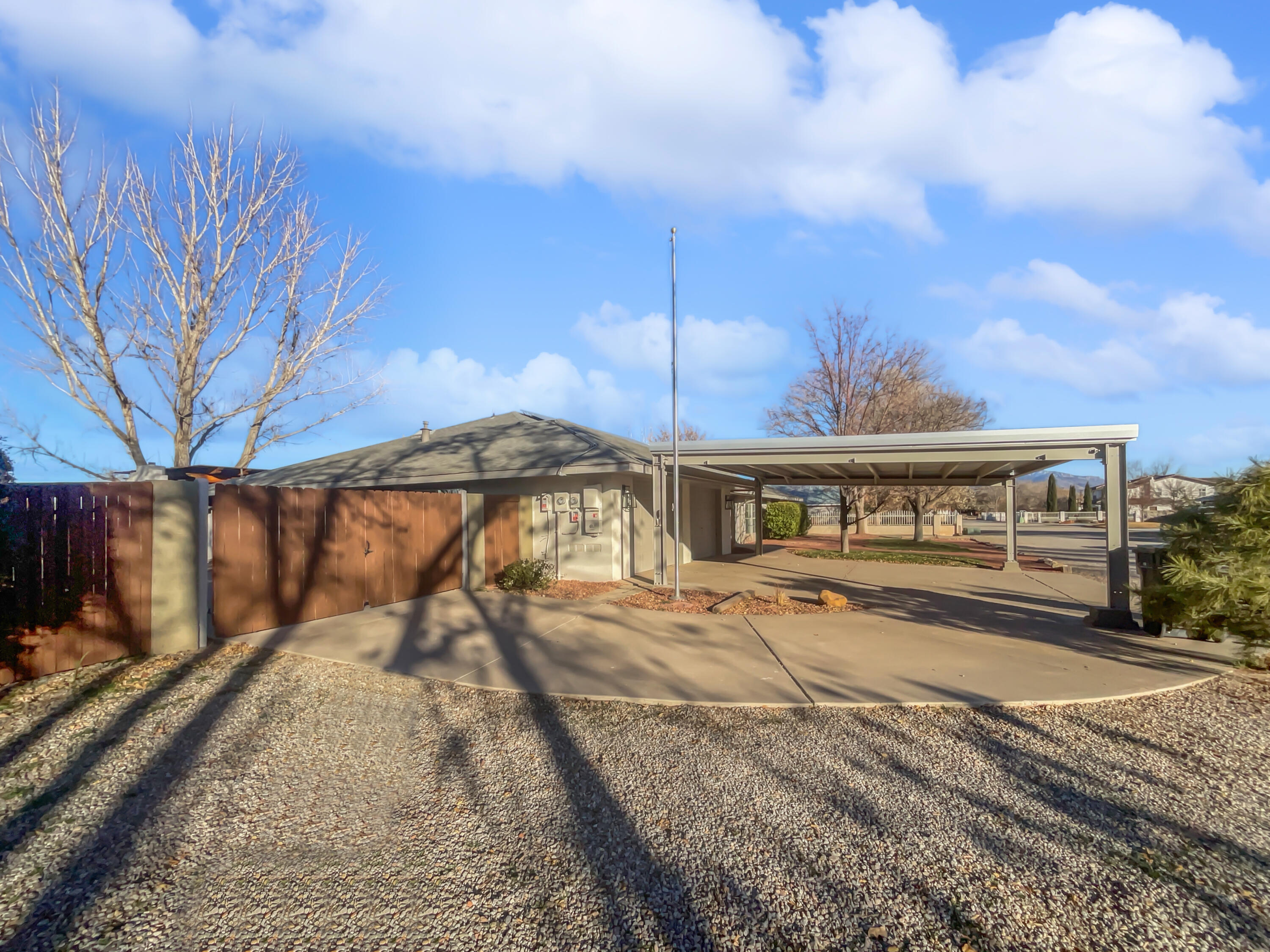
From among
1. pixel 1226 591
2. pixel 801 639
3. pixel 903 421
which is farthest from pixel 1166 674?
pixel 903 421

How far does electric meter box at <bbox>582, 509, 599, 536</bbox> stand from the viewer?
13.5 metres

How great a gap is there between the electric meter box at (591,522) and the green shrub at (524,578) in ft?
4.15

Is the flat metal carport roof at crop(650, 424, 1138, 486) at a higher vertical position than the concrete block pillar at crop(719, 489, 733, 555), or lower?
higher

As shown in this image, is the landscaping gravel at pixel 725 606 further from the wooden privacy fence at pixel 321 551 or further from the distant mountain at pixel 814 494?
the distant mountain at pixel 814 494

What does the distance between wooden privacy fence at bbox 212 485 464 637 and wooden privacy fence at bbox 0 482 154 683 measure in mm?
957

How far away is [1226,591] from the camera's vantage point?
5.82 metres

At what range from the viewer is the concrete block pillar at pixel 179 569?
6.71m

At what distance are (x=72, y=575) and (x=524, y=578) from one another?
6.95m

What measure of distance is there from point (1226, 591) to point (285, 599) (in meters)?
10.3

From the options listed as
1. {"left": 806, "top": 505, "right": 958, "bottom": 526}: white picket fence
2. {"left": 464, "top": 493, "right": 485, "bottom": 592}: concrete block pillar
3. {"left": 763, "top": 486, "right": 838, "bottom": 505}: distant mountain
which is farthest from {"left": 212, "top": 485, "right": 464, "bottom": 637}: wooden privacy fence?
{"left": 763, "top": 486, "right": 838, "bottom": 505}: distant mountain

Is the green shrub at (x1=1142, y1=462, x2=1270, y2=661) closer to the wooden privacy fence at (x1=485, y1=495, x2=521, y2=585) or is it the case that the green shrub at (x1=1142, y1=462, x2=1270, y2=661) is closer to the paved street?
the paved street

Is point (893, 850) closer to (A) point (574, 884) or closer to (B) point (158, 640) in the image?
(A) point (574, 884)

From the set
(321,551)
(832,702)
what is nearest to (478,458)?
(321,551)

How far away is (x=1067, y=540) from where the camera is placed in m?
30.2
